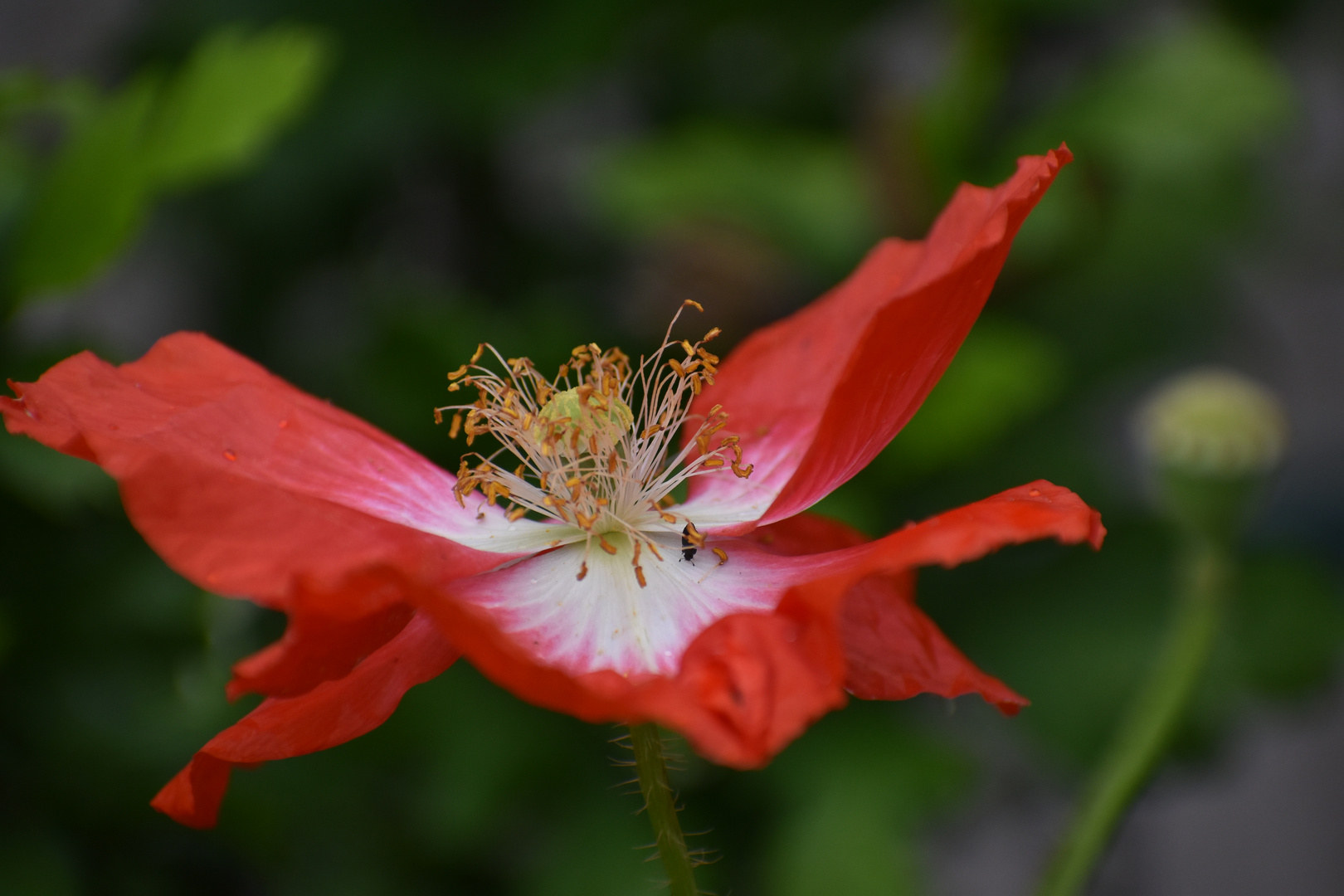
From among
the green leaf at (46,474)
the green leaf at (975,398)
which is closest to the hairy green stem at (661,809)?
the green leaf at (46,474)

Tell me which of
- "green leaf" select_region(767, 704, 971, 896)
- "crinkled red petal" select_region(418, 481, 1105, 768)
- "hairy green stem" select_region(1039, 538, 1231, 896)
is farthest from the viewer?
"green leaf" select_region(767, 704, 971, 896)

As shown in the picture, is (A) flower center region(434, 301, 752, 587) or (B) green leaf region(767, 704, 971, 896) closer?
(A) flower center region(434, 301, 752, 587)

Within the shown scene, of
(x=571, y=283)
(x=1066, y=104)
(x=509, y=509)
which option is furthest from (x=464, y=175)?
(x=509, y=509)

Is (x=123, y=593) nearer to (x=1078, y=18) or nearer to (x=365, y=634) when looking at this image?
(x=365, y=634)

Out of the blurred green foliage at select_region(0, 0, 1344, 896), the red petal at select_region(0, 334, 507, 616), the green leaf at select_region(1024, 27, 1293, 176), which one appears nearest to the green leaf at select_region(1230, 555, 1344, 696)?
the blurred green foliage at select_region(0, 0, 1344, 896)

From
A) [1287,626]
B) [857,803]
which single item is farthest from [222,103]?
[1287,626]

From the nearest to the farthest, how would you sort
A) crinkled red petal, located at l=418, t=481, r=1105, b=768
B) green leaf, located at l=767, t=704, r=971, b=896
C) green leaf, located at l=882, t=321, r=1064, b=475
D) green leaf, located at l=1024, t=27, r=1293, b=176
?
crinkled red petal, located at l=418, t=481, r=1105, b=768 < green leaf, located at l=767, t=704, r=971, b=896 < green leaf, located at l=882, t=321, r=1064, b=475 < green leaf, located at l=1024, t=27, r=1293, b=176

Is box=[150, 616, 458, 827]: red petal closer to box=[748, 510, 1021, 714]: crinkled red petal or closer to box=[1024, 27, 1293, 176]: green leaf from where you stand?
box=[748, 510, 1021, 714]: crinkled red petal
